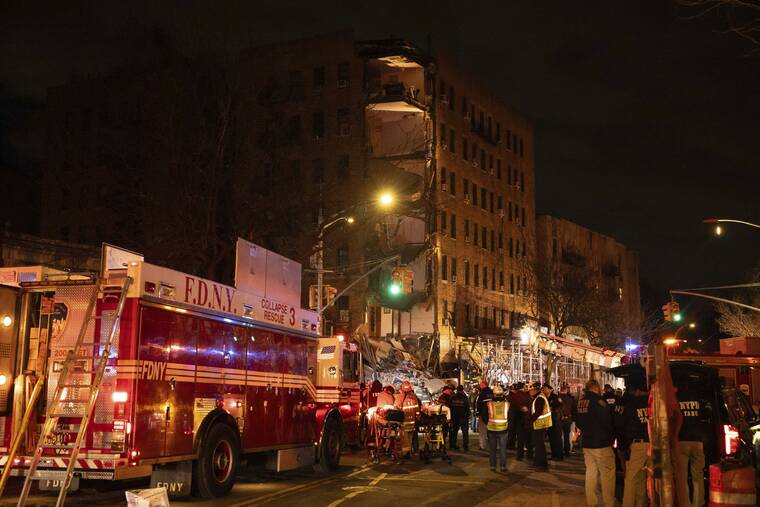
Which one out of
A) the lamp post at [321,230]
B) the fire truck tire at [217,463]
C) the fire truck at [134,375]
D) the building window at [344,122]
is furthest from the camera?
the building window at [344,122]

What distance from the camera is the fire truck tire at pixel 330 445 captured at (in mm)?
15820

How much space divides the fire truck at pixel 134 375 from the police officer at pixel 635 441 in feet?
18.9

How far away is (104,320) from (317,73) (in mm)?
43563

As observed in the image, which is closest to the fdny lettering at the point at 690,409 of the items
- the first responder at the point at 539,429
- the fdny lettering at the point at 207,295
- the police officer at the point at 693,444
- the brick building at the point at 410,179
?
the police officer at the point at 693,444

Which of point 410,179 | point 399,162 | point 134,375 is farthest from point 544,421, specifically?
point 399,162

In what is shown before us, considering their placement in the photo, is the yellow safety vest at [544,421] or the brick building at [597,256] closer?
the yellow safety vest at [544,421]

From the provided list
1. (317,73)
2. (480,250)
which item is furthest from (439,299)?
(317,73)

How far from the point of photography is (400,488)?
13.4 metres

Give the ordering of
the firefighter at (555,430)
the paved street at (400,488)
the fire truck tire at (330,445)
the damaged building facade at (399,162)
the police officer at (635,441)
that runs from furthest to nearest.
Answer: the damaged building facade at (399,162) < the firefighter at (555,430) < the fire truck tire at (330,445) < the paved street at (400,488) < the police officer at (635,441)

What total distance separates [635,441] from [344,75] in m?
43.7

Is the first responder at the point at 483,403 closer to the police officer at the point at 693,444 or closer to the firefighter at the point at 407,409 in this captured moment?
the firefighter at the point at 407,409

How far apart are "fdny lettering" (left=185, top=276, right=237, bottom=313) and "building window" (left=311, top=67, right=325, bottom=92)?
40.8m

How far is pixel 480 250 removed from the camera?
57.4m

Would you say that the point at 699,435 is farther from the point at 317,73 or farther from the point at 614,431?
the point at 317,73
